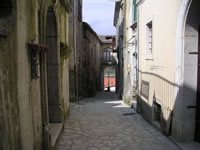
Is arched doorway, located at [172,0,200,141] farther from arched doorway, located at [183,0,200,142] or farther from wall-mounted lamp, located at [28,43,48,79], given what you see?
wall-mounted lamp, located at [28,43,48,79]

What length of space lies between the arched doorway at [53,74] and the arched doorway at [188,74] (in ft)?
11.2

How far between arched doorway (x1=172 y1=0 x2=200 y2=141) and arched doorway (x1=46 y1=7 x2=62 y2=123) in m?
3.41

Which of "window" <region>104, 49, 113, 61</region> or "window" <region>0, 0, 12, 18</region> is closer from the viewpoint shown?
"window" <region>0, 0, 12, 18</region>

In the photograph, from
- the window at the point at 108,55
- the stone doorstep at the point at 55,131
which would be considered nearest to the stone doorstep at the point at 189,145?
the stone doorstep at the point at 55,131

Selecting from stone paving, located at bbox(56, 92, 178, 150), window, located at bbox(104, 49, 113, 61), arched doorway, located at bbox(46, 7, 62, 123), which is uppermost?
window, located at bbox(104, 49, 113, 61)

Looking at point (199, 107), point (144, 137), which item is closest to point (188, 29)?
point (199, 107)

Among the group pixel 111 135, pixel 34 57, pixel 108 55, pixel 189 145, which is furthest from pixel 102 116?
pixel 108 55

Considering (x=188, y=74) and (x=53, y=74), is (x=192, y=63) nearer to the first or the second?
(x=188, y=74)

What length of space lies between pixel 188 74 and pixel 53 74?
3.75 metres

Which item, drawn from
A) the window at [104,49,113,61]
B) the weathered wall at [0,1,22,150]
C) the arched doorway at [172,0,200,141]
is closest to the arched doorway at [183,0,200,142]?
the arched doorway at [172,0,200,141]

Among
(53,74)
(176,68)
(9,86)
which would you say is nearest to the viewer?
(9,86)

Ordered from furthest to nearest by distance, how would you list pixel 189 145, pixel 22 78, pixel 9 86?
1. pixel 189 145
2. pixel 22 78
3. pixel 9 86

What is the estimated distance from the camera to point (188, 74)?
4539 millimetres

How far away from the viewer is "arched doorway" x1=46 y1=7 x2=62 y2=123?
238 inches
